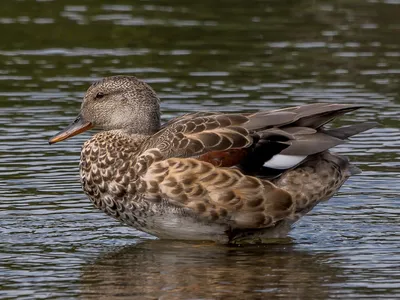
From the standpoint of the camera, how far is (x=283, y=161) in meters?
10.1

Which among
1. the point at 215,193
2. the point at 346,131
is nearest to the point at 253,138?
the point at 215,193

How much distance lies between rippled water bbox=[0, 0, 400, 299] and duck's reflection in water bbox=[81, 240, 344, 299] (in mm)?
17

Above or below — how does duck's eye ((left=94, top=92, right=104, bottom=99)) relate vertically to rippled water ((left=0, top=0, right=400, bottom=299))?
above

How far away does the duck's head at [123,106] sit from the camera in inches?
410

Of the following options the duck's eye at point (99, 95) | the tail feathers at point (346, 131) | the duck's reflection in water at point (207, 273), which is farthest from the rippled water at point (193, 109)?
the duck's eye at point (99, 95)

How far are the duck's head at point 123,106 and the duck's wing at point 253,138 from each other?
9.8 inches

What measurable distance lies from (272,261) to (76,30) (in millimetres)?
9318

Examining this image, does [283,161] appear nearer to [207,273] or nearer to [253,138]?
[253,138]

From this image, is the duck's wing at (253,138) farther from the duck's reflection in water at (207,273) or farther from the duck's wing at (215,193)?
the duck's reflection in water at (207,273)

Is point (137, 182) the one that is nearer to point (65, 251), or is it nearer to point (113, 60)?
point (65, 251)

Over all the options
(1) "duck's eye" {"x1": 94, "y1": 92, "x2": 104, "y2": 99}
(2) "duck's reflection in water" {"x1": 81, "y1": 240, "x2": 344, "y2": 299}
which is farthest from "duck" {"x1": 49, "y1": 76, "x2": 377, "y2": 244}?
(2) "duck's reflection in water" {"x1": 81, "y1": 240, "x2": 344, "y2": 299}

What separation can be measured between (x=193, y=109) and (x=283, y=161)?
424cm

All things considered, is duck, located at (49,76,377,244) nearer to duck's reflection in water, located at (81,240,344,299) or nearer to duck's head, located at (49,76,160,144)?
duck's head, located at (49,76,160,144)

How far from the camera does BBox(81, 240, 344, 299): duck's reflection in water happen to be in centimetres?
873
